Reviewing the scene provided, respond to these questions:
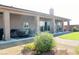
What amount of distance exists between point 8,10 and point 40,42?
8798 mm

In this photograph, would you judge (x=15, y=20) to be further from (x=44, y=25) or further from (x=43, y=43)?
(x=43, y=43)

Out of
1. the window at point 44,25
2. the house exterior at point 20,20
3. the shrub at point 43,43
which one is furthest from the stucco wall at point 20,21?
the shrub at point 43,43

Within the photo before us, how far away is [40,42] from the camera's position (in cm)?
886

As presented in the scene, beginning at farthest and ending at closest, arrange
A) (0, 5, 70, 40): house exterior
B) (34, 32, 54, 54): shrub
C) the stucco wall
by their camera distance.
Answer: the stucco wall < (0, 5, 70, 40): house exterior < (34, 32, 54, 54): shrub

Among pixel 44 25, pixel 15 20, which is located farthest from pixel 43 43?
pixel 44 25

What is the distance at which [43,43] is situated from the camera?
8.85 metres

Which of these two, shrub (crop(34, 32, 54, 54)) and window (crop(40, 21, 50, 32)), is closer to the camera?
shrub (crop(34, 32, 54, 54))

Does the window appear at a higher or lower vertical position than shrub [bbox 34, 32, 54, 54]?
higher

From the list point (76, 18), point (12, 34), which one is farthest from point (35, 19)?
point (76, 18)

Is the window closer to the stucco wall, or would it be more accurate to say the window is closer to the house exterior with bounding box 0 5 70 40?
the house exterior with bounding box 0 5 70 40

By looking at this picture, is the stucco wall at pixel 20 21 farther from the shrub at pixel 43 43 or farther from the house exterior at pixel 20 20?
the shrub at pixel 43 43

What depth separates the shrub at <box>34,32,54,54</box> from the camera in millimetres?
8753

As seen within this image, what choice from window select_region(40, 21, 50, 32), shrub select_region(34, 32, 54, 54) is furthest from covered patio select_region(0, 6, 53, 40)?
shrub select_region(34, 32, 54, 54)

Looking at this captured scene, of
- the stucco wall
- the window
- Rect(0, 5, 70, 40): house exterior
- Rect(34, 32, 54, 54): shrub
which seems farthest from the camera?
the window
